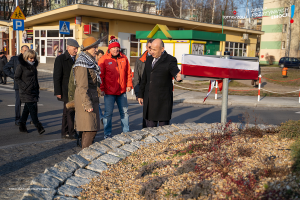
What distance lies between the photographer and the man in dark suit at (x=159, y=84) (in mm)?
5340

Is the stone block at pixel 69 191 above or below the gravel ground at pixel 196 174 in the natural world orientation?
below

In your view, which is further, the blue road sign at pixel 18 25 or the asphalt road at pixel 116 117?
the blue road sign at pixel 18 25

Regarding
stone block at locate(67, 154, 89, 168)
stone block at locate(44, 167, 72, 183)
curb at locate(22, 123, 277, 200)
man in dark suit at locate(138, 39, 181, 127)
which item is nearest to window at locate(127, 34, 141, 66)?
man in dark suit at locate(138, 39, 181, 127)

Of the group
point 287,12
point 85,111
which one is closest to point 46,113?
point 85,111

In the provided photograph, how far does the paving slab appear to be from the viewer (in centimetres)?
400

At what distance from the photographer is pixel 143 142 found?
4762 mm

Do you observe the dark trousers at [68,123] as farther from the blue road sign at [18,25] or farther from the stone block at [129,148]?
the blue road sign at [18,25]

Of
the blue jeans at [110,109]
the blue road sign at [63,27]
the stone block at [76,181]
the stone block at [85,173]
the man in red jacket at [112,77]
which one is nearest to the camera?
the stone block at [76,181]

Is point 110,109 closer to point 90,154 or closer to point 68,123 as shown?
point 68,123

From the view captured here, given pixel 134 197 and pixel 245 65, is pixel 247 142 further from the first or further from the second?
pixel 134 197

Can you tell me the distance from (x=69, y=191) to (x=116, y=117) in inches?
241

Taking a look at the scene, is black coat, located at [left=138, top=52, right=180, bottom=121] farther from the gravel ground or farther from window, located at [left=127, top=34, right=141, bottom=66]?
window, located at [left=127, top=34, right=141, bottom=66]

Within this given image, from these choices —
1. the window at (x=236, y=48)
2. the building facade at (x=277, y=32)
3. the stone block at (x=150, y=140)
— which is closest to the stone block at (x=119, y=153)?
the stone block at (x=150, y=140)

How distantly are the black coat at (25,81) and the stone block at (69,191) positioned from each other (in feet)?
13.8
